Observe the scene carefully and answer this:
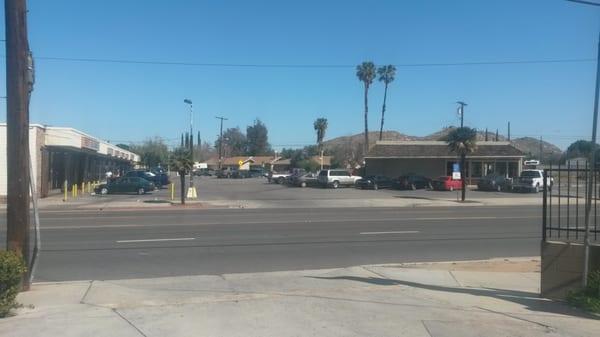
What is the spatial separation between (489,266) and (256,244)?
19.2ft

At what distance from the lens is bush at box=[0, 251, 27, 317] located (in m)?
7.17

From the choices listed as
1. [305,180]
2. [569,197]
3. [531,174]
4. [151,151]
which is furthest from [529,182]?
[151,151]

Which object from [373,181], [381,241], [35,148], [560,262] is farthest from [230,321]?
[373,181]

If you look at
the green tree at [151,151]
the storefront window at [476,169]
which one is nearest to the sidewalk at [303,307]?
the storefront window at [476,169]

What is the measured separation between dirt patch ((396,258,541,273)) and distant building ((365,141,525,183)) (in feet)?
160

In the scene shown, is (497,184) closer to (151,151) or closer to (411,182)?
(411,182)

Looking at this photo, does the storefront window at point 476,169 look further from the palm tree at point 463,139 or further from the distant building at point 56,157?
the distant building at point 56,157

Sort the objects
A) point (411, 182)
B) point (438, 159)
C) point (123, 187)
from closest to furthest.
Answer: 1. point (123, 187)
2. point (411, 182)
3. point (438, 159)

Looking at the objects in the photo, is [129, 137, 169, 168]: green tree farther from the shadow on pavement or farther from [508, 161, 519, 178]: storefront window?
the shadow on pavement

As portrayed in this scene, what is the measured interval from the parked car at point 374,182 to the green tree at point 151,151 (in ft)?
246

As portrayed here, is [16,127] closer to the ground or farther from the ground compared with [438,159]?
closer to the ground

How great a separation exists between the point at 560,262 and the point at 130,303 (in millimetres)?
5714

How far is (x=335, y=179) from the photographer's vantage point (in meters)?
57.6

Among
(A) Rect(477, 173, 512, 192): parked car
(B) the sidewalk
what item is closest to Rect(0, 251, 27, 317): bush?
(B) the sidewalk
